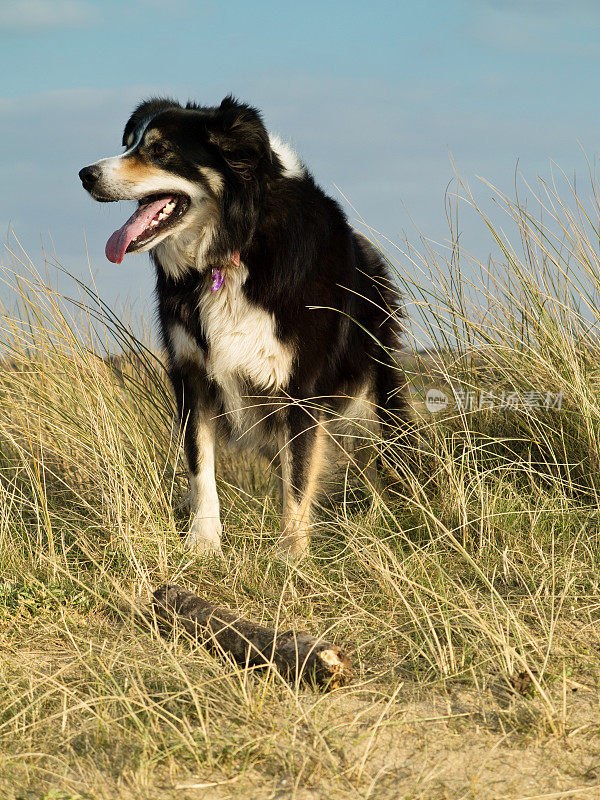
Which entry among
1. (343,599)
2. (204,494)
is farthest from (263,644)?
(204,494)

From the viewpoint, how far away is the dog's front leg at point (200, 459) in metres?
3.51

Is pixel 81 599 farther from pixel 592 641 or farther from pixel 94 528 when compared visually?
pixel 592 641

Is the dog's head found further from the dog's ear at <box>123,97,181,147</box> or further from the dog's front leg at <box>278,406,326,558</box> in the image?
the dog's front leg at <box>278,406,326,558</box>

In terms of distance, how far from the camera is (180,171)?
130 inches

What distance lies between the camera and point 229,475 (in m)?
5.24

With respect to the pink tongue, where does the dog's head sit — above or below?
above

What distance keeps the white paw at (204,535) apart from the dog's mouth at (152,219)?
4.11 feet

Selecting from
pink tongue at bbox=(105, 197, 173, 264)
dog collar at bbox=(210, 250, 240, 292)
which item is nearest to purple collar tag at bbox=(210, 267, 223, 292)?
dog collar at bbox=(210, 250, 240, 292)

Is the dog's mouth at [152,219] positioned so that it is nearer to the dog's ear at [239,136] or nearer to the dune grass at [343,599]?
the dog's ear at [239,136]

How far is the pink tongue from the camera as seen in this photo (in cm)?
331

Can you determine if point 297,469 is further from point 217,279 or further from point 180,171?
point 180,171

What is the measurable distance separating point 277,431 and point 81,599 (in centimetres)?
118

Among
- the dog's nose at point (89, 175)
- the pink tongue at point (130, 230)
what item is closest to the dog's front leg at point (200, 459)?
the pink tongue at point (130, 230)

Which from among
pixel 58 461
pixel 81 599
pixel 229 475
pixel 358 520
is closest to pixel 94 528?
pixel 81 599
